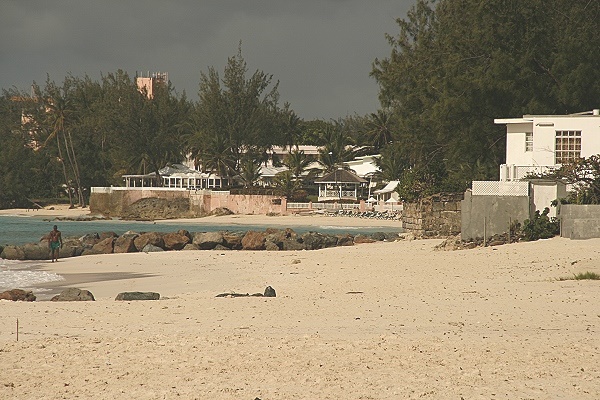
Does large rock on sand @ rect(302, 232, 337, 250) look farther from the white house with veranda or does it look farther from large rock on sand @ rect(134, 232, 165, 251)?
the white house with veranda

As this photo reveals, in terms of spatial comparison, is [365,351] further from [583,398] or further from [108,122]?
[108,122]

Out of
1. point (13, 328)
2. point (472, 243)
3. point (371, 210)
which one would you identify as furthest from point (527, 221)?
point (371, 210)

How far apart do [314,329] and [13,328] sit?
13.6 feet

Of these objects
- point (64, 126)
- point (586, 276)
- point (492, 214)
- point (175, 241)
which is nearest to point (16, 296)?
point (586, 276)

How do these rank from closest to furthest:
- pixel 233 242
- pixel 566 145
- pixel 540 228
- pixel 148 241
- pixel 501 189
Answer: pixel 540 228 → pixel 501 189 → pixel 566 145 → pixel 148 241 → pixel 233 242

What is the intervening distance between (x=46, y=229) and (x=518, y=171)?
1727 inches

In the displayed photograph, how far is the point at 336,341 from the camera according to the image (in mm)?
11117

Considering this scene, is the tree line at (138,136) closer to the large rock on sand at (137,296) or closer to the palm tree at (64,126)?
the palm tree at (64,126)

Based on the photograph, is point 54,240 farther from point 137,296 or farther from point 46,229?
point 46,229

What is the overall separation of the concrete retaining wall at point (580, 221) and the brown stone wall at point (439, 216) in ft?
31.0

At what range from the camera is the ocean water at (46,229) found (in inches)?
1035

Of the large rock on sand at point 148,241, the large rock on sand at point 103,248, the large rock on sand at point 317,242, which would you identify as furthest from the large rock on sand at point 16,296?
the large rock on sand at point 317,242

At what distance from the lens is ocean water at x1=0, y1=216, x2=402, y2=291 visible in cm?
2630

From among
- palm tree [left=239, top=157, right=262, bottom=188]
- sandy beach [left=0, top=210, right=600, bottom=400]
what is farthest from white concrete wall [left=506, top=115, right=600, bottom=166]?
palm tree [left=239, top=157, right=262, bottom=188]
